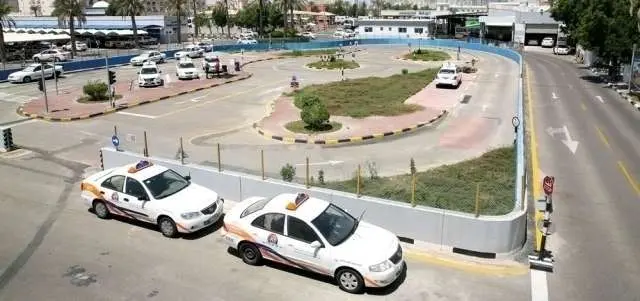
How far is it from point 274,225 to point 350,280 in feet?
6.82

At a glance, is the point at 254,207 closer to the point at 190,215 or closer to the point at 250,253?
the point at 250,253

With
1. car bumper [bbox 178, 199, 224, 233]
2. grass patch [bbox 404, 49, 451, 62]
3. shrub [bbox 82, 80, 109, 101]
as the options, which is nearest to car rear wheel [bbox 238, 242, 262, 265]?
car bumper [bbox 178, 199, 224, 233]

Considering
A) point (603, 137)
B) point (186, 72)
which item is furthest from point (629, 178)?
point (186, 72)

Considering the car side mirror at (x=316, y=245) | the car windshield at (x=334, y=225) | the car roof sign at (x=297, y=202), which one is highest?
the car roof sign at (x=297, y=202)

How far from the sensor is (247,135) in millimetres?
25656

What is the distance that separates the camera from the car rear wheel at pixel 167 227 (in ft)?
45.0

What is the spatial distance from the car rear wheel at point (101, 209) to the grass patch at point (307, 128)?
467 inches

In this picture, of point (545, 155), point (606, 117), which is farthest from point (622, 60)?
point (545, 155)

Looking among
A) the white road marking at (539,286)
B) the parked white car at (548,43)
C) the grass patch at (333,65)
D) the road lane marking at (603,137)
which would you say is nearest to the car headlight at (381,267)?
the white road marking at (539,286)

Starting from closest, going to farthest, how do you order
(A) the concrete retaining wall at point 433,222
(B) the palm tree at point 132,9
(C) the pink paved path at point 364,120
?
1. (A) the concrete retaining wall at point 433,222
2. (C) the pink paved path at point 364,120
3. (B) the palm tree at point 132,9

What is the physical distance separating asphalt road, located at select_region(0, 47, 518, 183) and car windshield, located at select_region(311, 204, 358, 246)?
15.2ft

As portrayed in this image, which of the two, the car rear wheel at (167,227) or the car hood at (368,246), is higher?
the car hood at (368,246)

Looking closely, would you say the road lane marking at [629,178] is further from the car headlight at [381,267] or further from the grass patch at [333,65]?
the grass patch at [333,65]

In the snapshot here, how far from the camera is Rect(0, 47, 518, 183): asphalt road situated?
21.0 metres
